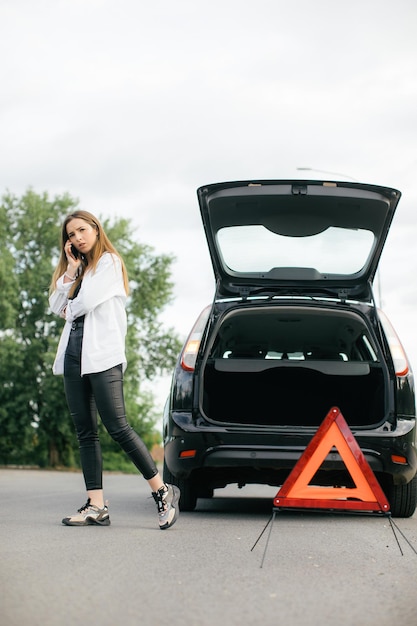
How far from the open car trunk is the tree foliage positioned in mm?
24904

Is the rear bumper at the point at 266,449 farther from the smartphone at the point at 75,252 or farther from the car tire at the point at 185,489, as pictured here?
the smartphone at the point at 75,252

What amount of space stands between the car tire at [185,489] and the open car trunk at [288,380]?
856 mm

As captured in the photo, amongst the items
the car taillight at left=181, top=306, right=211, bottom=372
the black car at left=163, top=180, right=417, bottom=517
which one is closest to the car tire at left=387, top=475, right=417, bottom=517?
the black car at left=163, top=180, right=417, bottom=517

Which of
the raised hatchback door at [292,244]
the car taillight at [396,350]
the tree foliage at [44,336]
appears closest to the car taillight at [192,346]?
the raised hatchback door at [292,244]

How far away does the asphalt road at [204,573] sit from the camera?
3.42 metres

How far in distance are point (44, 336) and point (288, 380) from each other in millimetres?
27718

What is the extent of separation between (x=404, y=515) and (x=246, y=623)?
4045mm

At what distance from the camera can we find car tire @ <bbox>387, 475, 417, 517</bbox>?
6.93 metres

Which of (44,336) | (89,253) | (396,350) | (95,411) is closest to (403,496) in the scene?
(396,350)

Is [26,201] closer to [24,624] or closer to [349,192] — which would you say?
[349,192]

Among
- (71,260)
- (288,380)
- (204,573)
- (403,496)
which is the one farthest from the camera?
(288,380)

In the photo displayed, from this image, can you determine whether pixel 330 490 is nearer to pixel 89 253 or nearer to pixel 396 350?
pixel 396 350

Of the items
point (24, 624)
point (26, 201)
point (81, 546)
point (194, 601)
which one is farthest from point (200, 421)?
point (26, 201)

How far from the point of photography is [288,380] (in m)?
8.41
